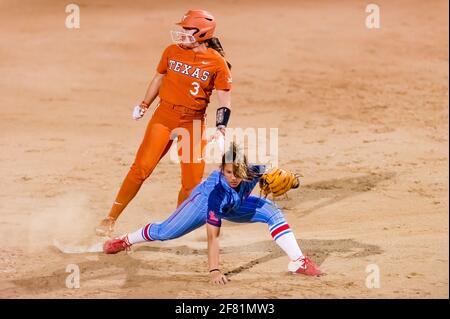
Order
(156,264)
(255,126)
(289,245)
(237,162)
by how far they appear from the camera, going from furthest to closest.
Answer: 1. (255,126)
2. (156,264)
3. (289,245)
4. (237,162)

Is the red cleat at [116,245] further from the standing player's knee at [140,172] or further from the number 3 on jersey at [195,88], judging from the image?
the number 3 on jersey at [195,88]

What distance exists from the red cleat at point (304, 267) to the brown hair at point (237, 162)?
3.07 feet

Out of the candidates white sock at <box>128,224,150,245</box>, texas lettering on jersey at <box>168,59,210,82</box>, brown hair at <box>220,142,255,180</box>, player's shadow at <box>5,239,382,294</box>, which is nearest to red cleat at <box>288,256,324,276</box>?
player's shadow at <box>5,239,382,294</box>

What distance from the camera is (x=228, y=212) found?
881 cm

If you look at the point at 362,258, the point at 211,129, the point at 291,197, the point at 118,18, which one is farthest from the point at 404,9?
the point at 362,258

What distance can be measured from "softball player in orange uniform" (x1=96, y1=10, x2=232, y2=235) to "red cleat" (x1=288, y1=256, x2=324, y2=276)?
4.53 feet

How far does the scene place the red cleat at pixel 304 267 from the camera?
900 centimetres

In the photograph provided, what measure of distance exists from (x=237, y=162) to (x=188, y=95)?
1.53 metres

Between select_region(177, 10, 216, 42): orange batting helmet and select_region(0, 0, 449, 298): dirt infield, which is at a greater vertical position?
select_region(177, 10, 216, 42): orange batting helmet

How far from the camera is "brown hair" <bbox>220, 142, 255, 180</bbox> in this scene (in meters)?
8.49

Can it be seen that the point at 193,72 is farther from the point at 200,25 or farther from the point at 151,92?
the point at 151,92

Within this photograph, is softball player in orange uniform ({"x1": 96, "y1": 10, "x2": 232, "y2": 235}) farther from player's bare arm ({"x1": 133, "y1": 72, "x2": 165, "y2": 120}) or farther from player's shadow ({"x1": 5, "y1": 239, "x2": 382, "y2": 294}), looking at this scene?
player's shadow ({"x1": 5, "y1": 239, "x2": 382, "y2": 294})

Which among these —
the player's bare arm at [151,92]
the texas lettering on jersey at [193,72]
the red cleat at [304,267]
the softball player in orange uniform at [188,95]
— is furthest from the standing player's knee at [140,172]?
the red cleat at [304,267]

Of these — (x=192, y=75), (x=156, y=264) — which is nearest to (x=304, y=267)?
(x=156, y=264)
